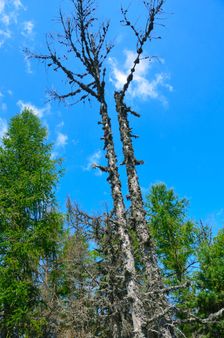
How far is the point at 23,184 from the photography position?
13.0 metres

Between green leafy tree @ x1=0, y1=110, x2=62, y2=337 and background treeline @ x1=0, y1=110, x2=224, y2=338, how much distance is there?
35 mm

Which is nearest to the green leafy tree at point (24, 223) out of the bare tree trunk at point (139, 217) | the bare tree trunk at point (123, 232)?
the bare tree trunk at point (139, 217)

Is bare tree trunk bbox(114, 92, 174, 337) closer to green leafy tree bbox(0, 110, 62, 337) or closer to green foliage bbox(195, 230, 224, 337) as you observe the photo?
green leafy tree bbox(0, 110, 62, 337)

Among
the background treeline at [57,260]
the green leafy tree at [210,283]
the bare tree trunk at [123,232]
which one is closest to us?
the bare tree trunk at [123,232]

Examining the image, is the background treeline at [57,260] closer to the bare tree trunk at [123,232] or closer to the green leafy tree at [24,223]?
the green leafy tree at [24,223]

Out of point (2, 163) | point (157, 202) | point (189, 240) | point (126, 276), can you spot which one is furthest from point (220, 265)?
point (126, 276)

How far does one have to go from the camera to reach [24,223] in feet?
42.5

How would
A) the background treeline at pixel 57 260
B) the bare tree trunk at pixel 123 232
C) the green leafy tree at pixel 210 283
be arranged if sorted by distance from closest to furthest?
the bare tree trunk at pixel 123 232 → the background treeline at pixel 57 260 → the green leafy tree at pixel 210 283

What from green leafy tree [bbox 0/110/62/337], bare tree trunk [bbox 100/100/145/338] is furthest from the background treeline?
bare tree trunk [bbox 100/100/145/338]

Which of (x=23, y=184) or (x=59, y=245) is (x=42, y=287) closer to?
(x=59, y=245)

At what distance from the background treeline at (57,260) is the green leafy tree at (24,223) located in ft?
0.12

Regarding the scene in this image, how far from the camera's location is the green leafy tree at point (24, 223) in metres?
11.1

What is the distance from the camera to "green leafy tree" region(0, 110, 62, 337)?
36.5 feet

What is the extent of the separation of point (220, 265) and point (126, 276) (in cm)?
1278
